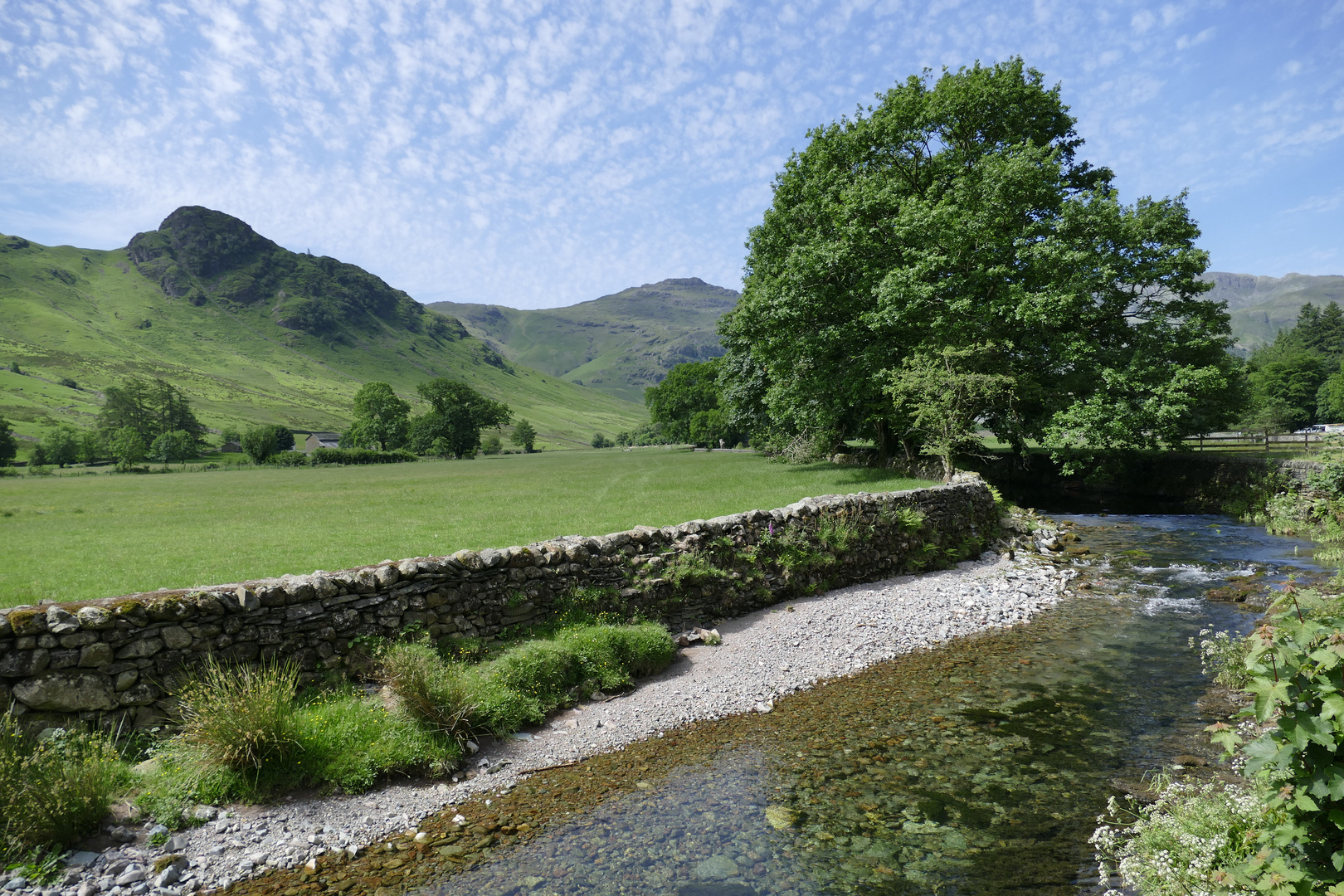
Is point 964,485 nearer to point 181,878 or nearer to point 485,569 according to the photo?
point 485,569

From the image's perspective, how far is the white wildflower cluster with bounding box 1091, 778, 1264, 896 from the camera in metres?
4.82

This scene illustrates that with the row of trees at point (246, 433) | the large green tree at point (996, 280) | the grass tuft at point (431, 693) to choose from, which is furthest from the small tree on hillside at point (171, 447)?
the grass tuft at point (431, 693)

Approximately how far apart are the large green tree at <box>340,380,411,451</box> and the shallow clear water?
11464 cm

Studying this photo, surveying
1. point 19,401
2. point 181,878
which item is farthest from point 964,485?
point 19,401

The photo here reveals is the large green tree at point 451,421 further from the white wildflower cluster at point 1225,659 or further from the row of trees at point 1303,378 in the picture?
the white wildflower cluster at point 1225,659

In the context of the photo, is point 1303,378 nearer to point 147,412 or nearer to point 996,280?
point 996,280

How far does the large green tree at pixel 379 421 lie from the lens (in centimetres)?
11256

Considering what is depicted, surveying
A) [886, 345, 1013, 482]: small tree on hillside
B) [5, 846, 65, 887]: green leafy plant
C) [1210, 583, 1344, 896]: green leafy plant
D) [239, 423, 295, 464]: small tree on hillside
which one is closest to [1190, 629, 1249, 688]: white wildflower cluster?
[1210, 583, 1344, 896]: green leafy plant

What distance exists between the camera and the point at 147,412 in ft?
375

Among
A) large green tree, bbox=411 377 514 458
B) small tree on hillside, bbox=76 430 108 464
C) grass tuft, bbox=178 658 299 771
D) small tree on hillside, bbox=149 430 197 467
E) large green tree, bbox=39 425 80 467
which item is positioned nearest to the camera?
grass tuft, bbox=178 658 299 771

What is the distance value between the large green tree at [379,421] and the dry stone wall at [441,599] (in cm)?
10941

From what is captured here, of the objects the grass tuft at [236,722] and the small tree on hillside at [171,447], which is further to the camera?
the small tree on hillside at [171,447]

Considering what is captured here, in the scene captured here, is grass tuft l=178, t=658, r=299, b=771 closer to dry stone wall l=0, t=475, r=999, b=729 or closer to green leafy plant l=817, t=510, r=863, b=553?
dry stone wall l=0, t=475, r=999, b=729

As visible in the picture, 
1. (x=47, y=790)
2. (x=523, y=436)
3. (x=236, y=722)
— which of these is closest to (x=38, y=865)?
(x=47, y=790)
